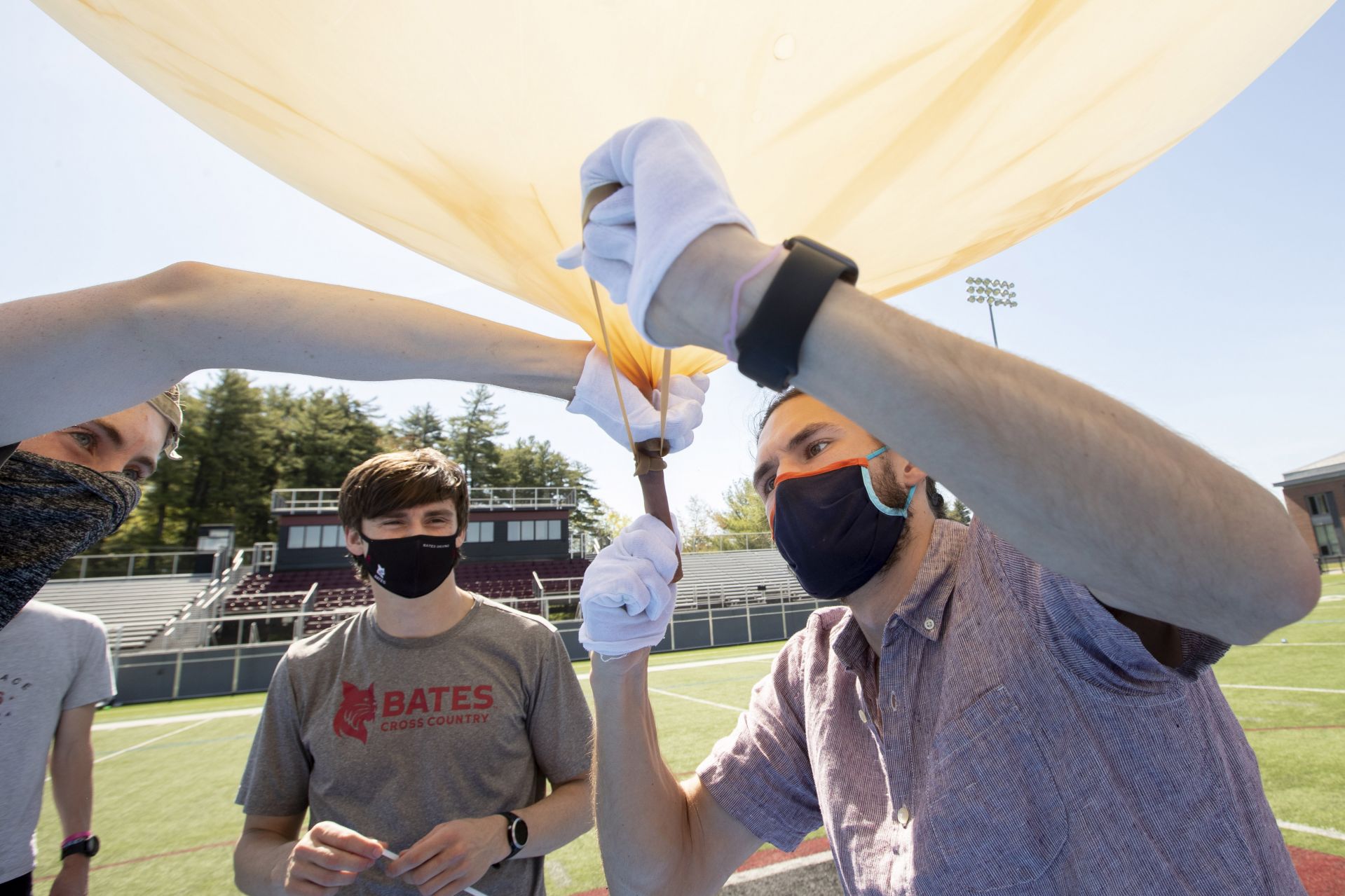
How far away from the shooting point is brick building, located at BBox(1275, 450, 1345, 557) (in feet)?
131

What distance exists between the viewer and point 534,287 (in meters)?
1.27

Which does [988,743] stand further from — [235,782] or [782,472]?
[235,782]

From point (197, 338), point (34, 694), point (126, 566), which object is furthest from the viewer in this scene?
point (126, 566)

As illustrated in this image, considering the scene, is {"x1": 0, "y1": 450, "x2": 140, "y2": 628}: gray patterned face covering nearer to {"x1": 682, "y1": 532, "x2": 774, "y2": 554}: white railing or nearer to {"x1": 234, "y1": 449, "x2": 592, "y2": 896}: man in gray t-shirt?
{"x1": 234, "y1": 449, "x2": 592, "y2": 896}: man in gray t-shirt

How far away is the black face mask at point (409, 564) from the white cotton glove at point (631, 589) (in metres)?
1.10

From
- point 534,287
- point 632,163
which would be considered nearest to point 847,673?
point 534,287

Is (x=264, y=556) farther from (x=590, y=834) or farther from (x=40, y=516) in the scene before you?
(x=40, y=516)

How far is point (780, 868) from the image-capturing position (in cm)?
405

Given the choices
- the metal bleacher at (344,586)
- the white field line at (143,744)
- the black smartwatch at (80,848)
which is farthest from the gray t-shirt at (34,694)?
the metal bleacher at (344,586)

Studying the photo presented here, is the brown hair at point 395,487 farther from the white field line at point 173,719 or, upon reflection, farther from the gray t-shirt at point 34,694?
the white field line at point 173,719

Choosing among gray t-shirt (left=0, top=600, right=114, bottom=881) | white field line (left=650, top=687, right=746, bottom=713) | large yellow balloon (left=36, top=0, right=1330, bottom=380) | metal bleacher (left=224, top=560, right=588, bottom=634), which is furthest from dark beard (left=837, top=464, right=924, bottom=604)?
metal bleacher (left=224, top=560, right=588, bottom=634)

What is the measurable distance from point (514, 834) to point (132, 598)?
2796 centimetres

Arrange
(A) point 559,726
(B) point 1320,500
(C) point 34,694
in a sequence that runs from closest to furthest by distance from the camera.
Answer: (A) point 559,726 < (C) point 34,694 < (B) point 1320,500

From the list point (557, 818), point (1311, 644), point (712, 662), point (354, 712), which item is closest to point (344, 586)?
point (712, 662)
